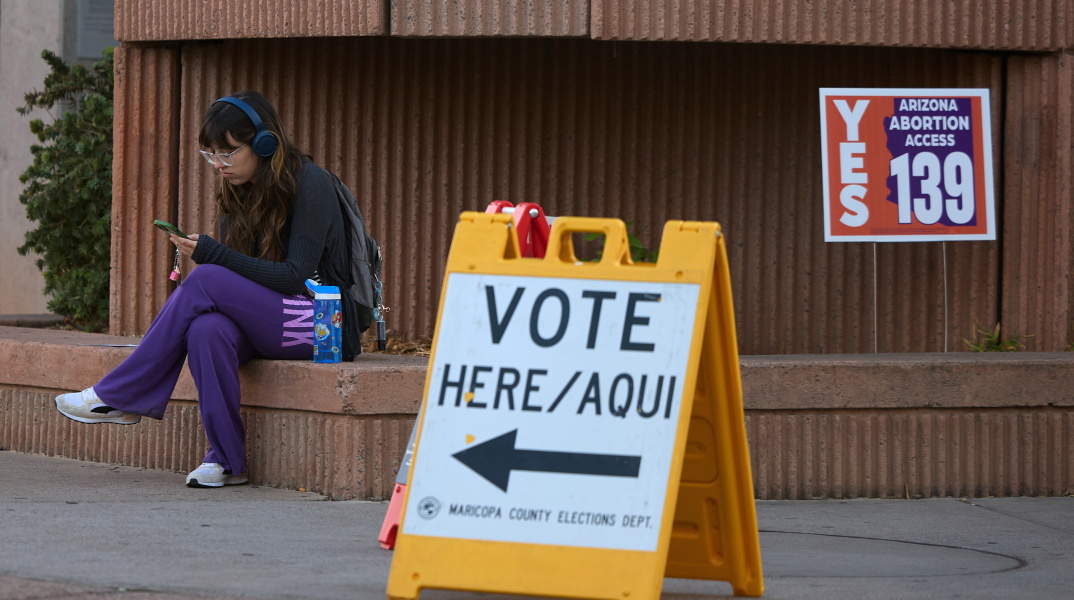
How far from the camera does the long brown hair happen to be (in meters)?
5.21

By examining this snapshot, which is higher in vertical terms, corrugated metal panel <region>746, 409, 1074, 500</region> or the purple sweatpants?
the purple sweatpants

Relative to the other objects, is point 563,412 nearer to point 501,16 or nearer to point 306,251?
point 306,251

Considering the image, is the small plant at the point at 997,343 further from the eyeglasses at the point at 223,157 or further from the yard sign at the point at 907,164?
the eyeglasses at the point at 223,157

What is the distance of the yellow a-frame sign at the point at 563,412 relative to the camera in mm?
3295

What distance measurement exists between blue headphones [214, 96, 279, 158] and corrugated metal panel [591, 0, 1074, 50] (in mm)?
1608

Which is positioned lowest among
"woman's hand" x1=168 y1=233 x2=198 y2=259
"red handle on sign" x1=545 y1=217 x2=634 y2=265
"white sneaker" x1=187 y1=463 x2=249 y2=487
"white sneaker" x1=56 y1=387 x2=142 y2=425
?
"white sneaker" x1=187 y1=463 x2=249 y2=487

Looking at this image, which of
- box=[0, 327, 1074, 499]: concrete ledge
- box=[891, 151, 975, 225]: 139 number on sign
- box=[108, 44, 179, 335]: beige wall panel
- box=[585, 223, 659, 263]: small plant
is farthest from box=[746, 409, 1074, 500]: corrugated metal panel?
box=[108, 44, 179, 335]: beige wall panel

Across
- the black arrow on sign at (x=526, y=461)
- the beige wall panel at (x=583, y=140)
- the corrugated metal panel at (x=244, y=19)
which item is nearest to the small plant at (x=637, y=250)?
the beige wall panel at (x=583, y=140)

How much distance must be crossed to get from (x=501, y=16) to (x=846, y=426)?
2.32 m

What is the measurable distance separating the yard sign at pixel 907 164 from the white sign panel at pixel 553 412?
115 inches

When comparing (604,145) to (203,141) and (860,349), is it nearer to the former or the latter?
(860,349)

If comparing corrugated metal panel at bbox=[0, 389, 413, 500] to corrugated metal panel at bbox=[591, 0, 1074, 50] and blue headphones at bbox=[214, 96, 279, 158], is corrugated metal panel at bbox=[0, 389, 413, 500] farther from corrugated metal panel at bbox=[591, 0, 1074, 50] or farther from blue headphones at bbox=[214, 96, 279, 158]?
corrugated metal panel at bbox=[591, 0, 1074, 50]

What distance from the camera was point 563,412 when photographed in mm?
3408

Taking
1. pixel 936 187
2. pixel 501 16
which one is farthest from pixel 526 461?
pixel 936 187
